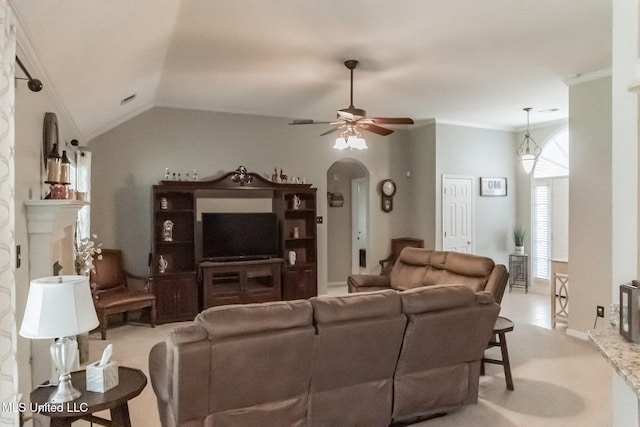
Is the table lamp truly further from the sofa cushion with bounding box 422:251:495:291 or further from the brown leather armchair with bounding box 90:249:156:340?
the sofa cushion with bounding box 422:251:495:291

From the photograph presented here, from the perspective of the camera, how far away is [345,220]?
874 cm

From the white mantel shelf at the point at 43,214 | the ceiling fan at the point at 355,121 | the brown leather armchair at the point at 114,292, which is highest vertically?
A: the ceiling fan at the point at 355,121

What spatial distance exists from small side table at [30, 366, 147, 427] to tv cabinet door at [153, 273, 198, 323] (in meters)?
3.35

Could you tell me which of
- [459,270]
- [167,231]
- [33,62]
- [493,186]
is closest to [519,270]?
[493,186]

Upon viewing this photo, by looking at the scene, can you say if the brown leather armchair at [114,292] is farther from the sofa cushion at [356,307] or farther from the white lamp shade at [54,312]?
the sofa cushion at [356,307]

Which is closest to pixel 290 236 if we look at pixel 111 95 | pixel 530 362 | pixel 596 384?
A: pixel 111 95

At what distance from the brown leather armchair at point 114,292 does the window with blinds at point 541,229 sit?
655cm

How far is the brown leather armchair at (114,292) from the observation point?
496cm

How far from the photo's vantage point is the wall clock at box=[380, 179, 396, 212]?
25.4ft

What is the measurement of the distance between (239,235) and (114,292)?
70.1 inches

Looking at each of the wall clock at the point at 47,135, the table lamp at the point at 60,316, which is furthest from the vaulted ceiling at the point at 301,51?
the table lamp at the point at 60,316

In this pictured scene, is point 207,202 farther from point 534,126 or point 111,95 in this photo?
point 534,126

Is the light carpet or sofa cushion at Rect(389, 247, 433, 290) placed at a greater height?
sofa cushion at Rect(389, 247, 433, 290)

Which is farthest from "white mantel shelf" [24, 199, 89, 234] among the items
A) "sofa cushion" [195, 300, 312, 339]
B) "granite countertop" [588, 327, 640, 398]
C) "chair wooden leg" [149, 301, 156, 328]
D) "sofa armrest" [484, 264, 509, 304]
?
"sofa armrest" [484, 264, 509, 304]
